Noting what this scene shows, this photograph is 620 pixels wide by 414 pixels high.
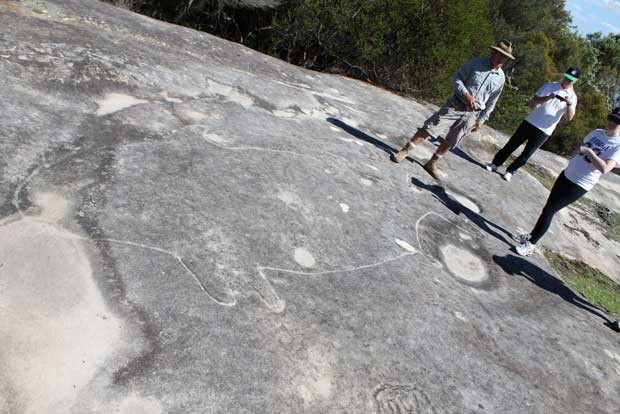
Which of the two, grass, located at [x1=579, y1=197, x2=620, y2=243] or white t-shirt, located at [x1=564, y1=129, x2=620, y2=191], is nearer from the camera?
white t-shirt, located at [x1=564, y1=129, x2=620, y2=191]

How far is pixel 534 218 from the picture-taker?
696 centimetres

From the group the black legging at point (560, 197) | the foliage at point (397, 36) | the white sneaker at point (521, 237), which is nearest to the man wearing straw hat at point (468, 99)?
the white sneaker at point (521, 237)

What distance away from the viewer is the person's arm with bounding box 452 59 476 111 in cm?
595

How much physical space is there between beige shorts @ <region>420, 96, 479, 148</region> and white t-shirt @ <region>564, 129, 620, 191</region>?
1305mm

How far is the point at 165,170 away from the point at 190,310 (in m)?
1.66

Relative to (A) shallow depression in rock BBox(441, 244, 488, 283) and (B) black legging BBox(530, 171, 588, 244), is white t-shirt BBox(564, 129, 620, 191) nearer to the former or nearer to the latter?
(B) black legging BBox(530, 171, 588, 244)

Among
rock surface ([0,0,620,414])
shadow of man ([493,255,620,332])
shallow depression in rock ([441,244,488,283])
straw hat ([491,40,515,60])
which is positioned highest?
straw hat ([491,40,515,60])

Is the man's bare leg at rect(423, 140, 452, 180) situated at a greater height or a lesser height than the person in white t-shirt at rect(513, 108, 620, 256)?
lesser

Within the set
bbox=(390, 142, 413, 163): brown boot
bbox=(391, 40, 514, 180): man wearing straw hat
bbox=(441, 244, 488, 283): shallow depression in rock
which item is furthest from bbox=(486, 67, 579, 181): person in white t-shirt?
bbox=(441, 244, 488, 283): shallow depression in rock

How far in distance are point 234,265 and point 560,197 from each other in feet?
11.8

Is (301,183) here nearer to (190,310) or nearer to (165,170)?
(165,170)

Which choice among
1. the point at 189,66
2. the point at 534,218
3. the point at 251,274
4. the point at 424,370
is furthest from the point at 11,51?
the point at 534,218

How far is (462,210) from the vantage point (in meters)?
6.05

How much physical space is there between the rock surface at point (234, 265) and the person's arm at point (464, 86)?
104 centimetres
